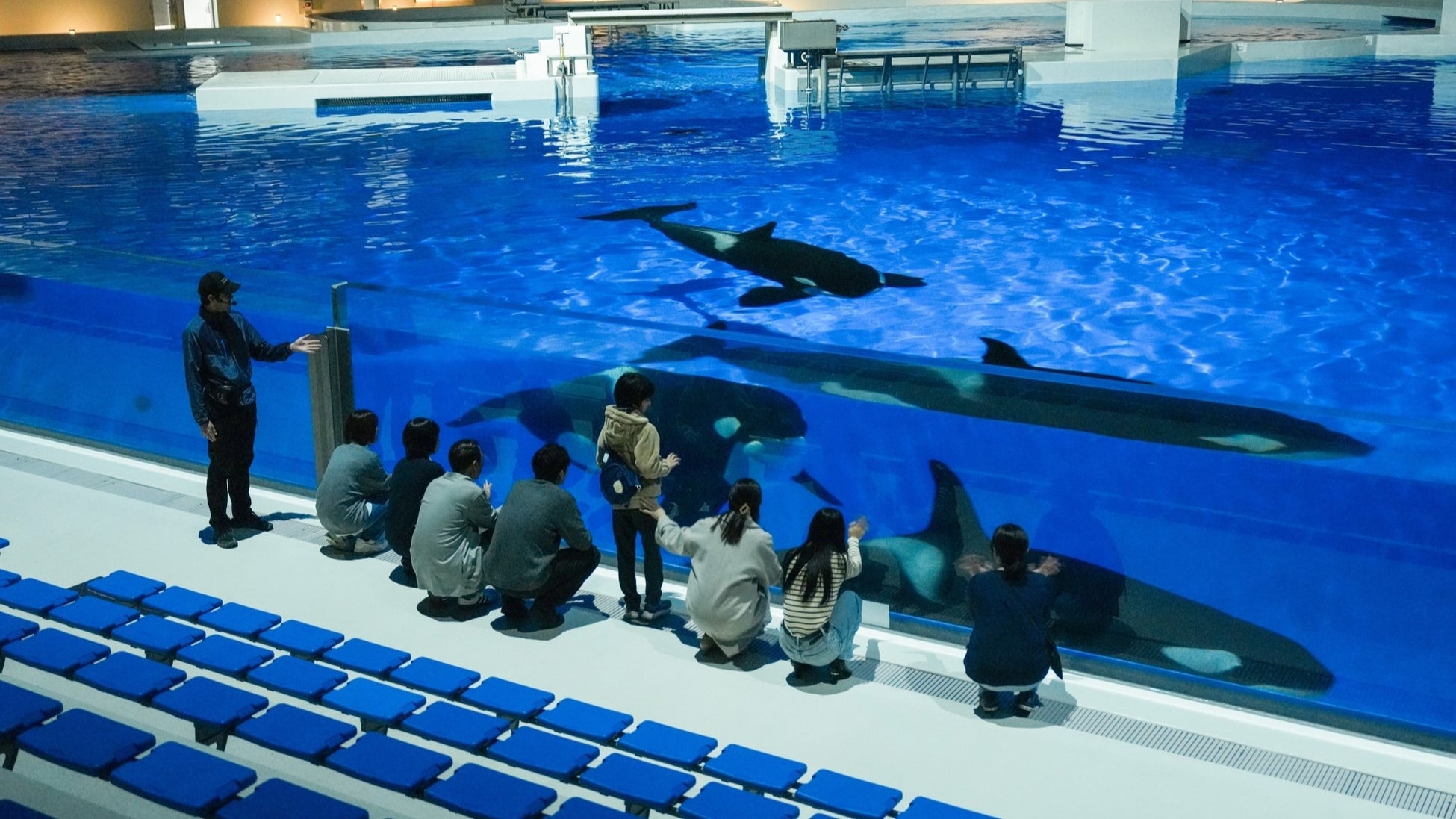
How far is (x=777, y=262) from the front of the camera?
46.5 feet

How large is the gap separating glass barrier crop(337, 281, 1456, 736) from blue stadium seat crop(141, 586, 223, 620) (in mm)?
1681

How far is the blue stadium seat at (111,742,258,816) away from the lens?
11.7 feet

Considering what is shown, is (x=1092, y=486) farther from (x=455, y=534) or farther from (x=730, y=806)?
(x=455, y=534)

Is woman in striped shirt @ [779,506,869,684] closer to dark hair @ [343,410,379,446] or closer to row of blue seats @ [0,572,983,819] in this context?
row of blue seats @ [0,572,983,819]

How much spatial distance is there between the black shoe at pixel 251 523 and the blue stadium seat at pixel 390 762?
9.73 feet

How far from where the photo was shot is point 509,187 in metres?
17.7

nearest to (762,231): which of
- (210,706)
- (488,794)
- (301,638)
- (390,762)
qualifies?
(301,638)

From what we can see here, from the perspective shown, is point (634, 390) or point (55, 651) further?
point (634, 390)

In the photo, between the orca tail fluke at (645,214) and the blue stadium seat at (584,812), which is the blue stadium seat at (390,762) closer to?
the blue stadium seat at (584,812)

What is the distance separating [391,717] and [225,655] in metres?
0.79

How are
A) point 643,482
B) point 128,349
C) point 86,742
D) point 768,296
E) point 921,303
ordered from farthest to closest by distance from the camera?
point 768,296
point 921,303
point 128,349
point 643,482
point 86,742

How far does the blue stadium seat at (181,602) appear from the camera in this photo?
5188mm

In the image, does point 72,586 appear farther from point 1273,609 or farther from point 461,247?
point 461,247

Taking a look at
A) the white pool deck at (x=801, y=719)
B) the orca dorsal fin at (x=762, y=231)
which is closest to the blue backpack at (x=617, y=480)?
the white pool deck at (x=801, y=719)
